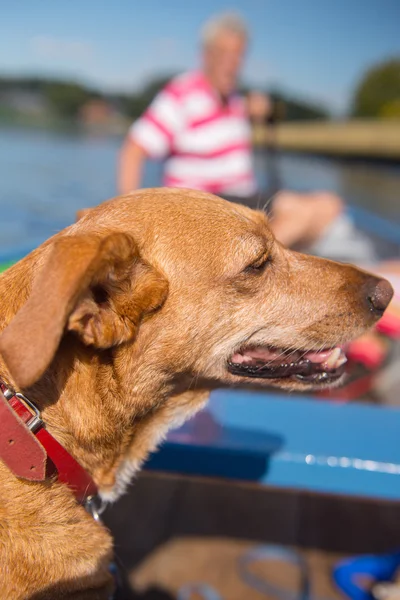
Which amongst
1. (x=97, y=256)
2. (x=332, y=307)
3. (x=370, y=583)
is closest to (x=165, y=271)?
(x=97, y=256)

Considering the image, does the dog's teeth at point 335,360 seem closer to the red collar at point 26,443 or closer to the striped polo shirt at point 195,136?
the red collar at point 26,443

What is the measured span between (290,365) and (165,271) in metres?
0.70

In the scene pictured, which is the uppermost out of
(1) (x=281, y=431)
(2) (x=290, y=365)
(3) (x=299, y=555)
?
(2) (x=290, y=365)

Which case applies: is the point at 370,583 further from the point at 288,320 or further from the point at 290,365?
the point at 288,320

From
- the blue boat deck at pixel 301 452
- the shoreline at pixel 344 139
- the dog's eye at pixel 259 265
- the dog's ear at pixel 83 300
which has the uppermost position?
the dog's ear at pixel 83 300

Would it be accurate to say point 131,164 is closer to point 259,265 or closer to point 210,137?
point 210,137

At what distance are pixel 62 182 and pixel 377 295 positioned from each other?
12.5 m

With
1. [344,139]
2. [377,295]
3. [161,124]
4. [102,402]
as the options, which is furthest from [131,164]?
[344,139]

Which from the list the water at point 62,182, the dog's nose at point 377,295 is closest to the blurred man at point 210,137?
the water at point 62,182

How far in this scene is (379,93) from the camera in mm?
53875

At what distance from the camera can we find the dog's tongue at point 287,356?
2.23m

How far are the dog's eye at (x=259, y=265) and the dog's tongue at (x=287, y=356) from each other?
1.06 feet

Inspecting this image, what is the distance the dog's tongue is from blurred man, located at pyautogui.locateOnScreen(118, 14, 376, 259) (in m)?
2.52

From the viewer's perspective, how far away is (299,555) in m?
3.12
